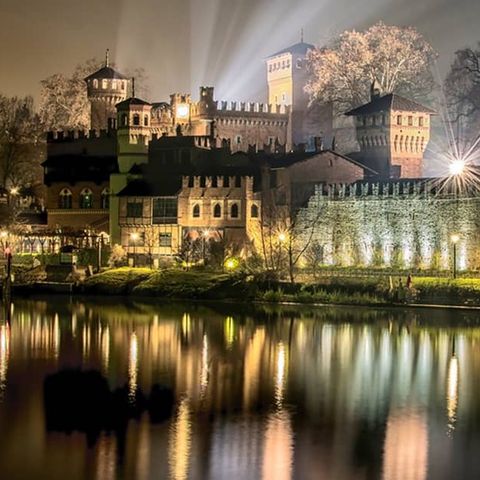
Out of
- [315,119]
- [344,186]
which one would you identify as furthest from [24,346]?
[315,119]

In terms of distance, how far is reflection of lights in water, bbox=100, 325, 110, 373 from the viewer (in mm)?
32594

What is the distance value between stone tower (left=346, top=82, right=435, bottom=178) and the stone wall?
745cm

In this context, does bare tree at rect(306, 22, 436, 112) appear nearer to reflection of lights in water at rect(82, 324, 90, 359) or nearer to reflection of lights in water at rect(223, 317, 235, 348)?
reflection of lights in water at rect(223, 317, 235, 348)

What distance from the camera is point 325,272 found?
167ft

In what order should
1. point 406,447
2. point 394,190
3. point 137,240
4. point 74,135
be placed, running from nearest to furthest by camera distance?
1. point 406,447
2. point 394,190
3. point 137,240
4. point 74,135

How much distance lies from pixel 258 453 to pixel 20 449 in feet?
13.9

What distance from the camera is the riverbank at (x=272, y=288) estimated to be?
44.7 meters

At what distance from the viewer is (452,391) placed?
92.8 feet

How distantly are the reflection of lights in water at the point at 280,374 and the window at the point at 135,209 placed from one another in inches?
995

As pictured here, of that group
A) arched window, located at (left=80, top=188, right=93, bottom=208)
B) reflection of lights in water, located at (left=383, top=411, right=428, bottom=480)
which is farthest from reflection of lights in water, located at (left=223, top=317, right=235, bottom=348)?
arched window, located at (left=80, top=188, right=93, bottom=208)

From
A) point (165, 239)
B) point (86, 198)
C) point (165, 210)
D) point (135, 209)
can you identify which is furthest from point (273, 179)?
point (86, 198)

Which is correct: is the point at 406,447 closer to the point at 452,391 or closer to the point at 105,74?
the point at 452,391

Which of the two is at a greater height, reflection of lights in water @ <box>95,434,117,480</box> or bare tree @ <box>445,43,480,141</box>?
bare tree @ <box>445,43,480,141</box>

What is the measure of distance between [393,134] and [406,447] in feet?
Answer: 135
